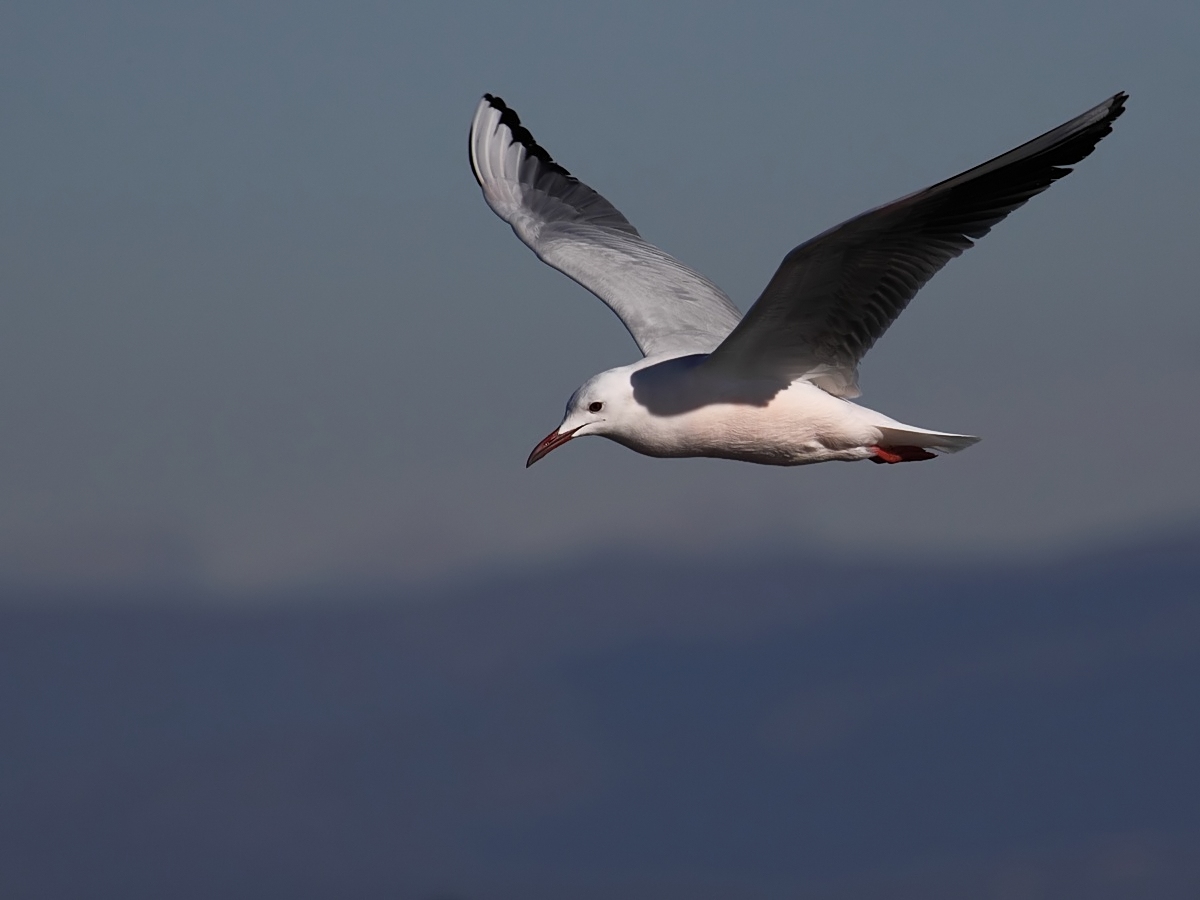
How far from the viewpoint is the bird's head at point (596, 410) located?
987 cm

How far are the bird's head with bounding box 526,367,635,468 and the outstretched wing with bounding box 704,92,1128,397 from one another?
0.55 m

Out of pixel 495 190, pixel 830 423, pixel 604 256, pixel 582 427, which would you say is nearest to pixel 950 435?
pixel 830 423

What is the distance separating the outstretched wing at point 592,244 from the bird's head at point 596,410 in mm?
1114

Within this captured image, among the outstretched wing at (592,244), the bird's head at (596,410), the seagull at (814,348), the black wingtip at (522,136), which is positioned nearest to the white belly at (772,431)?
the seagull at (814,348)

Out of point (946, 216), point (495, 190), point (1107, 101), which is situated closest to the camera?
point (1107, 101)

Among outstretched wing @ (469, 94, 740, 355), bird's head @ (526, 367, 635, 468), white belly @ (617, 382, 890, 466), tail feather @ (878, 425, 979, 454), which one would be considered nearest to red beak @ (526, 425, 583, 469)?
bird's head @ (526, 367, 635, 468)

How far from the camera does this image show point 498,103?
14719 millimetres

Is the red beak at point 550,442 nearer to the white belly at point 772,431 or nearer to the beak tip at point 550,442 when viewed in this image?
the beak tip at point 550,442

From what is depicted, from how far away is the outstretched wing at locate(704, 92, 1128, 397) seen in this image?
8.62 m

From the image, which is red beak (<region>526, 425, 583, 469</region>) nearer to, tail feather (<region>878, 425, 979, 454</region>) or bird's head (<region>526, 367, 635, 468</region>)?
bird's head (<region>526, 367, 635, 468</region>)

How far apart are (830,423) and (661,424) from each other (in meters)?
1.10

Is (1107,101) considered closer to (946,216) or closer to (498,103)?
(946,216)

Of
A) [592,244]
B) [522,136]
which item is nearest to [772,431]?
[592,244]

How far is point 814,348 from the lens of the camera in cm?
1016
